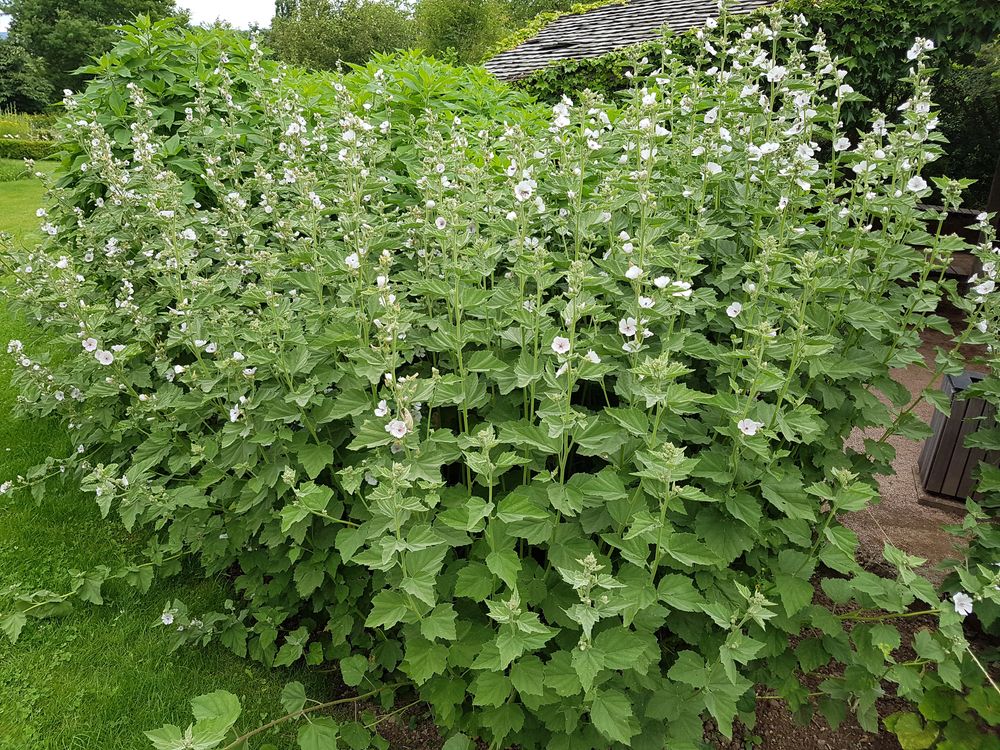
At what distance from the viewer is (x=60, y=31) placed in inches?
1357

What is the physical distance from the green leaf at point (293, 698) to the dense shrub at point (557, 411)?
188mm

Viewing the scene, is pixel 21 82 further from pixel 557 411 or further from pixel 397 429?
pixel 557 411

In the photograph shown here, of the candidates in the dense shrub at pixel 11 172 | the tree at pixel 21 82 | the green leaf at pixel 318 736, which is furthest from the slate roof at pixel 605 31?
the tree at pixel 21 82

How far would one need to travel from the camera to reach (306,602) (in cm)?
296

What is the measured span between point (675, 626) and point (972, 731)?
1.11 meters

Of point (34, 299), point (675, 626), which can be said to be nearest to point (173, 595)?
point (34, 299)

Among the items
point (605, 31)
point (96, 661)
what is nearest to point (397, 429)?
point (96, 661)

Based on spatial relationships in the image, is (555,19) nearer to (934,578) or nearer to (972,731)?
(934,578)

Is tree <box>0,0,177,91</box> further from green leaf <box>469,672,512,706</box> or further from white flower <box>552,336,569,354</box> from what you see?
green leaf <box>469,672,512,706</box>

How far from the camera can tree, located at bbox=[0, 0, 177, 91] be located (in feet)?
113

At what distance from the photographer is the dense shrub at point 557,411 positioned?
1.86 m

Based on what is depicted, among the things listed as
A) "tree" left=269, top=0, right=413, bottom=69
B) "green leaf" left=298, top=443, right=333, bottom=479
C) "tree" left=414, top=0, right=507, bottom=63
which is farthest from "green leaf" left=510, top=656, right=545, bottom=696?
"tree" left=269, top=0, right=413, bottom=69

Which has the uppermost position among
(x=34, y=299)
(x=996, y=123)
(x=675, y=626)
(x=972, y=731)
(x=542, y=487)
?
(x=996, y=123)

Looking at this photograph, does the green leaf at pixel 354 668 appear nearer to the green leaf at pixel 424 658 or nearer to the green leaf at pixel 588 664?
the green leaf at pixel 424 658
